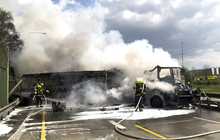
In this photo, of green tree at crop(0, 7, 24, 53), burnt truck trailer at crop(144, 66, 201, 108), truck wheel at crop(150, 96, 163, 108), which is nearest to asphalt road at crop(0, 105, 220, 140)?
burnt truck trailer at crop(144, 66, 201, 108)

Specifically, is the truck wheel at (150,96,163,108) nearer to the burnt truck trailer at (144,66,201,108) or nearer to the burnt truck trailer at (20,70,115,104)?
the burnt truck trailer at (144,66,201,108)

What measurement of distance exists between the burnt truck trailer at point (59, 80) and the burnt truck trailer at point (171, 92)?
11.0 feet

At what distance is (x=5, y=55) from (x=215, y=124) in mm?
8544

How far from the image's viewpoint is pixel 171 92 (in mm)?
9430

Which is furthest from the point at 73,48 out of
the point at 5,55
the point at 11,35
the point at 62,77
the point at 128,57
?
the point at 11,35

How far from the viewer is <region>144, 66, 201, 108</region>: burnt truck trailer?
30.4 ft

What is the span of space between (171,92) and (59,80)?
7.78m

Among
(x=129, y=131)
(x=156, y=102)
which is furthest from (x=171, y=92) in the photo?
(x=129, y=131)

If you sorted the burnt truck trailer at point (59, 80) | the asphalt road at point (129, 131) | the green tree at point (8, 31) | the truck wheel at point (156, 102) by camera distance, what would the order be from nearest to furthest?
the asphalt road at point (129, 131) < the truck wheel at point (156, 102) < the burnt truck trailer at point (59, 80) < the green tree at point (8, 31)

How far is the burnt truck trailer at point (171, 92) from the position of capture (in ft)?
30.4

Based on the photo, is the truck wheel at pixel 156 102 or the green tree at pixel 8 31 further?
the green tree at pixel 8 31

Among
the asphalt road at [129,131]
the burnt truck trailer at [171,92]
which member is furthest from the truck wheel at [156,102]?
the asphalt road at [129,131]

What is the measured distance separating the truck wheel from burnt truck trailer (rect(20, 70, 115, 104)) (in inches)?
137

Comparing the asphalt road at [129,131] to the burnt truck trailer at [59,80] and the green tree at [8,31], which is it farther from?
the green tree at [8,31]
